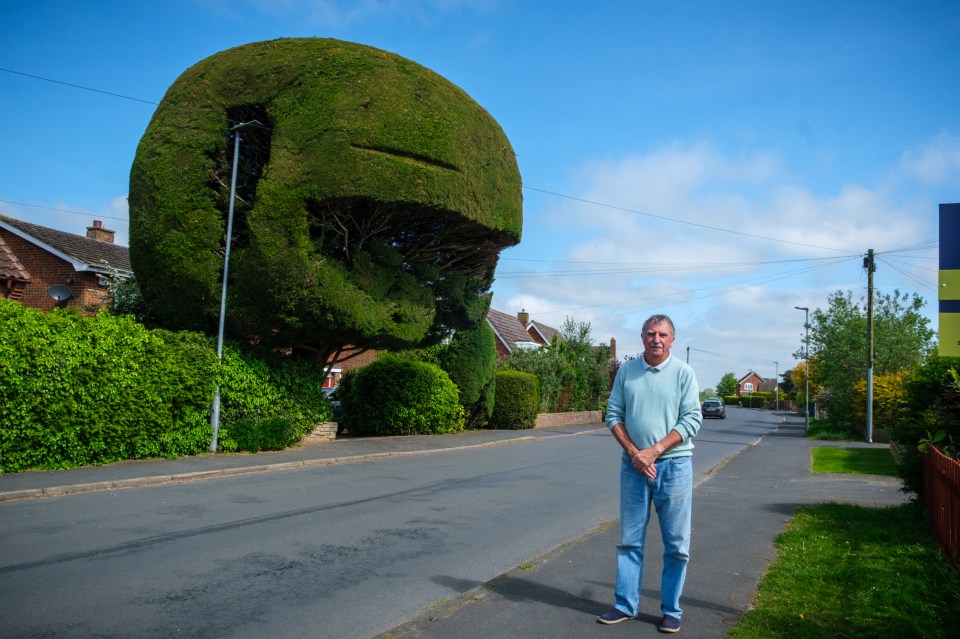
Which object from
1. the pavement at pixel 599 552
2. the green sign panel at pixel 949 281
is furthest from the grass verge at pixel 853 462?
the green sign panel at pixel 949 281

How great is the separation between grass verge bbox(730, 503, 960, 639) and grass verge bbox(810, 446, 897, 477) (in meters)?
8.14

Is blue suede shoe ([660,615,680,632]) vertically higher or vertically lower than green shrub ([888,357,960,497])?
lower

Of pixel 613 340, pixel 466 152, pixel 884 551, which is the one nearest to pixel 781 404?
pixel 613 340

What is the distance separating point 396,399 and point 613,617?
60.1ft

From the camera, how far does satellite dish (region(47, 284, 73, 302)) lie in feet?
74.1

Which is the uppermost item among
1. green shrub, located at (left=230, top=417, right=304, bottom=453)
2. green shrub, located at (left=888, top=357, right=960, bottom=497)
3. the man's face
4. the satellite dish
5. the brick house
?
the brick house

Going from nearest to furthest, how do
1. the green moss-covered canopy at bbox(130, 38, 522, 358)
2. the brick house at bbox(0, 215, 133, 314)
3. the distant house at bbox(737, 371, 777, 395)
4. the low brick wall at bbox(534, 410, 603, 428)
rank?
the green moss-covered canopy at bbox(130, 38, 522, 358)
the brick house at bbox(0, 215, 133, 314)
the low brick wall at bbox(534, 410, 603, 428)
the distant house at bbox(737, 371, 777, 395)

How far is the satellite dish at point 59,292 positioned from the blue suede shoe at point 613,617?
22857mm

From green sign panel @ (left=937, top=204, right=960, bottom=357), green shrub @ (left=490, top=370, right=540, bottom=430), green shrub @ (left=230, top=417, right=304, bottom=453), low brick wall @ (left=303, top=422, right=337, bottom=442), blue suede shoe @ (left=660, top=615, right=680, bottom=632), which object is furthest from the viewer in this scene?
green shrub @ (left=490, top=370, right=540, bottom=430)

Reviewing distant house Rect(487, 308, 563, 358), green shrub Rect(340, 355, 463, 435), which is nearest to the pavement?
green shrub Rect(340, 355, 463, 435)

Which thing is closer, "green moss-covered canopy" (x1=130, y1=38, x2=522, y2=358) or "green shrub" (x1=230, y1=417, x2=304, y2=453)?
"green shrub" (x1=230, y1=417, x2=304, y2=453)

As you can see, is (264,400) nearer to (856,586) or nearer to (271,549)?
(271,549)

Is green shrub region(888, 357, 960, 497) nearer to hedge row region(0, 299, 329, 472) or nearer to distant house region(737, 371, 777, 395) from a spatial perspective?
hedge row region(0, 299, 329, 472)

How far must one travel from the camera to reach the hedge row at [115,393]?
35.4 ft
